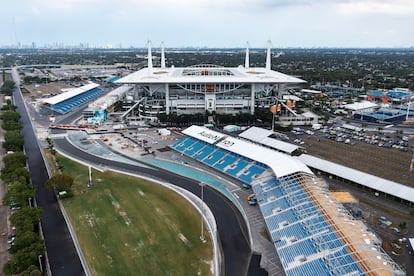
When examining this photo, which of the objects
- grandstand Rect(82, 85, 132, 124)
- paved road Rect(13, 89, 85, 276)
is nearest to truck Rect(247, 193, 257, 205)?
paved road Rect(13, 89, 85, 276)

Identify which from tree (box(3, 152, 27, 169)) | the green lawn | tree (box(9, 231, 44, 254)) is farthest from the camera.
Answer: tree (box(3, 152, 27, 169))

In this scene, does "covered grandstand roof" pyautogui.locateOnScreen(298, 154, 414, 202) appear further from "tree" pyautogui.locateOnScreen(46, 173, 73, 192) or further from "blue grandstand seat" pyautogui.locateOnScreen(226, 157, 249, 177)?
"tree" pyautogui.locateOnScreen(46, 173, 73, 192)

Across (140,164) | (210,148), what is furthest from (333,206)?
(140,164)

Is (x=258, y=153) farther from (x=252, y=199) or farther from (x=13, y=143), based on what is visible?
(x=13, y=143)

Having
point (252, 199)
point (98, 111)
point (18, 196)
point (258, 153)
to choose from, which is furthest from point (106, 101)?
point (252, 199)

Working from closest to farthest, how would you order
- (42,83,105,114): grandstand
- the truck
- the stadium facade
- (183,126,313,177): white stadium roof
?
(183,126,313,177): white stadium roof, the truck, the stadium facade, (42,83,105,114): grandstand

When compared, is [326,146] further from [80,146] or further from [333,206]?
[80,146]

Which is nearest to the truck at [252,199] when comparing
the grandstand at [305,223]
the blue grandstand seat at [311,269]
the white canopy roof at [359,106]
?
the grandstand at [305,223]

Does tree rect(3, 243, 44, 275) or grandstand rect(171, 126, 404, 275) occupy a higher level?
grandstand rect(171, 126, 404, 275)
